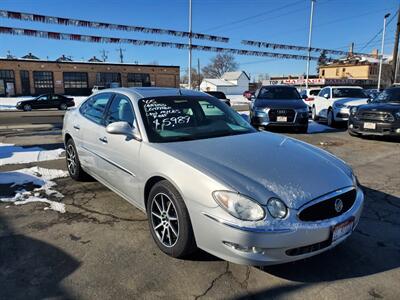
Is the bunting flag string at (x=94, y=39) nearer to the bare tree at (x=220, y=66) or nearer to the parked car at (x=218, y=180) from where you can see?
the parked car at (x=218, y=180)

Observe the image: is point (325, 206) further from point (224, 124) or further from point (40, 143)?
point (40, 143)

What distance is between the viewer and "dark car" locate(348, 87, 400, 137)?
29.4 feet

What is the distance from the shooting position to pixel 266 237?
2.48m

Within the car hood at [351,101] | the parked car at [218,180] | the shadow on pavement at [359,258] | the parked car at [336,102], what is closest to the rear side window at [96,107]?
the parked car at [218,180]

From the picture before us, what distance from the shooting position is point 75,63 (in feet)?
183

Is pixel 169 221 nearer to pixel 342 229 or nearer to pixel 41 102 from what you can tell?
pixel 342 229

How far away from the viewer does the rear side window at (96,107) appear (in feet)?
15.0

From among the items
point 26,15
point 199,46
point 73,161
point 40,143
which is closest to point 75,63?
point 199,46

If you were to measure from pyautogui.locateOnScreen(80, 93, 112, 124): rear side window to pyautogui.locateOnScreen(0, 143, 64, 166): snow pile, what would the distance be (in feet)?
7.66

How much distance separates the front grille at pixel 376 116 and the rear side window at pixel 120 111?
24.8ft

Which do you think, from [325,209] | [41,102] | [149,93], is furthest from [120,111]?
[41,102]

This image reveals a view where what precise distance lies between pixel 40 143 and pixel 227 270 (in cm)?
734

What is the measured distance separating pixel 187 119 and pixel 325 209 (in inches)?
73.5

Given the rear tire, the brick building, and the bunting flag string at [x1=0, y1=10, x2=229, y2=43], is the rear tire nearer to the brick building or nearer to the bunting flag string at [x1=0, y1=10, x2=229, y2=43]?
the bunting flag string at [x1=0, y1=10, x2=229, y2=43]
